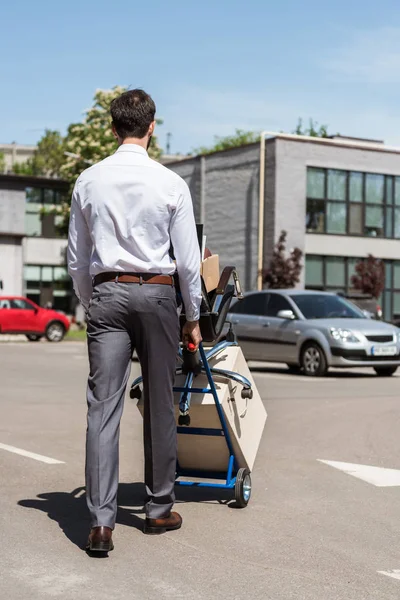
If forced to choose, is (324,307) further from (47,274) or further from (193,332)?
(47,274)

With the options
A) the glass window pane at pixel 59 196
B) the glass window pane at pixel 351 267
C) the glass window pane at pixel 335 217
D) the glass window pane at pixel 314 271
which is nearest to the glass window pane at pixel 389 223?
the glass window pane at pixel 351 267

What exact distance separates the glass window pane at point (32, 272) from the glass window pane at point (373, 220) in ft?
66.4

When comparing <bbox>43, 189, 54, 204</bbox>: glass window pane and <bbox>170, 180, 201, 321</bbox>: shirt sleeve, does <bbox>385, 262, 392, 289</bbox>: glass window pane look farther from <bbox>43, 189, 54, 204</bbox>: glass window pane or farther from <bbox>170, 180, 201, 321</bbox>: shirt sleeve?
<bbox>170, 180, 201, 321</bbox>: shirt sleeve

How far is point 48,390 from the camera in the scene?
14883 millimetres

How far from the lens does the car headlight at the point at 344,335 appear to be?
18.3m

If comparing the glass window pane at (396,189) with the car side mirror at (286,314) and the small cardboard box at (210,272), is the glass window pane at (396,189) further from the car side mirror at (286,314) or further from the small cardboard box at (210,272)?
the small cardboard box at (210,272)

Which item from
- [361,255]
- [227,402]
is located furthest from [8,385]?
[361,255]

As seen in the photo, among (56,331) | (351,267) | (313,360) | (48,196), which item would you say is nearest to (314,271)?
(351,267)

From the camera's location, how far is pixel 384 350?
1834 centimetres

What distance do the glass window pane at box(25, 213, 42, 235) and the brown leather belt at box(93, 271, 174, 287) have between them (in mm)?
53107

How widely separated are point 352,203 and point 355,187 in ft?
2.23

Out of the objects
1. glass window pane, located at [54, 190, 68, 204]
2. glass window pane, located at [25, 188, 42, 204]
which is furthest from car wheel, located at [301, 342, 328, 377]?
glass window pane, located at [54, 190, 68, 204]

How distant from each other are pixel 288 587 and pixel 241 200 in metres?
40.4

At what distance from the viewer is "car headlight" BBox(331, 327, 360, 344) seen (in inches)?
722
